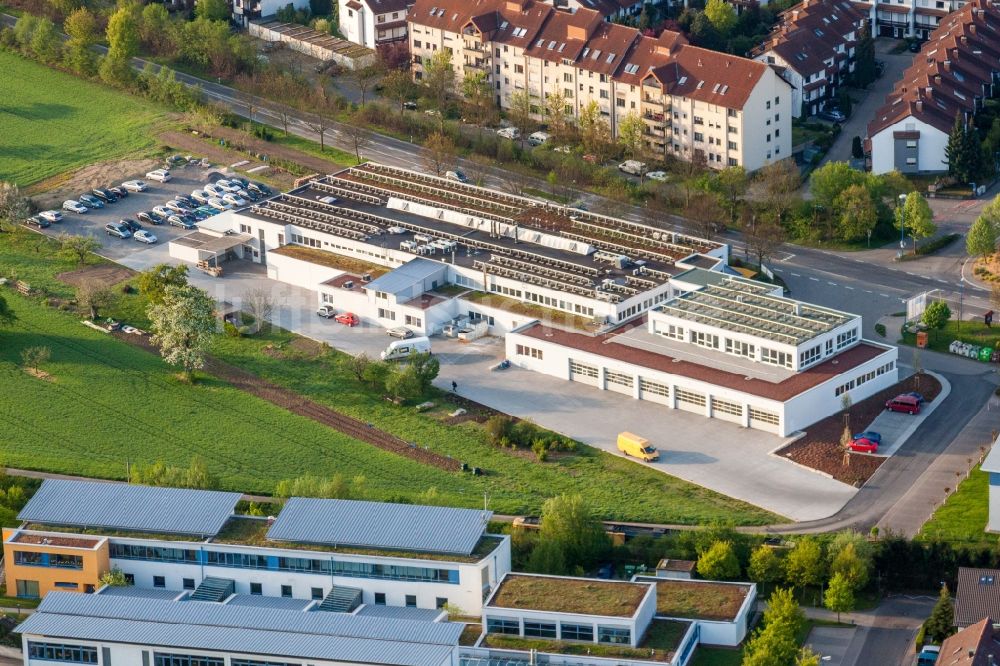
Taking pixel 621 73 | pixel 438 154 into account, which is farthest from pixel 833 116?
pixel 438 154

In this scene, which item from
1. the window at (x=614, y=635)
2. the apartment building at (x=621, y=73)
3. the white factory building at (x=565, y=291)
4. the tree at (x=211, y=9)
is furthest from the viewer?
the tree at (x=211, y=9)

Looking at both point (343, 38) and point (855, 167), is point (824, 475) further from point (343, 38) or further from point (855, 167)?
point (343, 38)

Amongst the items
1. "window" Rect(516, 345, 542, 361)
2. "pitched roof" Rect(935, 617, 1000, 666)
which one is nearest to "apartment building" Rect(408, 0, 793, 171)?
"window" Rect(516, 345, 542, 361)

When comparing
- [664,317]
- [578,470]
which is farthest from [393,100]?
[578,470]

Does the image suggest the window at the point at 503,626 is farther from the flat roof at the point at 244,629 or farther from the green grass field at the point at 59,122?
the green grass field at the point at 59,122

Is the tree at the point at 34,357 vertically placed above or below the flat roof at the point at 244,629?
above

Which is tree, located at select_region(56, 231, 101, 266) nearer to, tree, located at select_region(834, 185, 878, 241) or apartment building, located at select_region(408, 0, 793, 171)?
apartment building, located at select_region(408, 0, 793, 171)

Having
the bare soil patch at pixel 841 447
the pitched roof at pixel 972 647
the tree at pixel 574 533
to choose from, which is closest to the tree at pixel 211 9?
the bare soil patch at pixel 841 447
